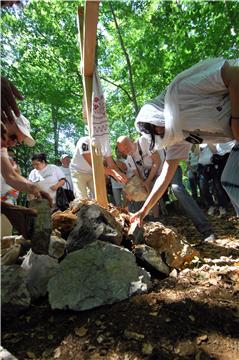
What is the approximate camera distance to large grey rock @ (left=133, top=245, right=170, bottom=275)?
251 cm

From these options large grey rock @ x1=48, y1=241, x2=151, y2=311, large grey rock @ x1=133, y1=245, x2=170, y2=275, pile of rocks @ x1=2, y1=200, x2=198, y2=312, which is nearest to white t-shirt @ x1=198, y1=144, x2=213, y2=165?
pile of rocks @ x1=2, y1=200, x2=198, y2=312

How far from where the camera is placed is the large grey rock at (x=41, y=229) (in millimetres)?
2451

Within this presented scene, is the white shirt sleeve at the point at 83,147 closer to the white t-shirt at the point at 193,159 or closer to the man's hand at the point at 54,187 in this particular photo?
the man's hand at the point at 54,187

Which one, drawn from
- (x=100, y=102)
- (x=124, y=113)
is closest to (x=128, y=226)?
(x=100, y=102)

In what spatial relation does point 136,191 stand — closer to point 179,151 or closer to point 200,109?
point 179,151

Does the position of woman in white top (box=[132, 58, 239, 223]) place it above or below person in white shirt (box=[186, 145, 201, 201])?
above

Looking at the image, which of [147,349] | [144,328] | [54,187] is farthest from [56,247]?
[54,187]

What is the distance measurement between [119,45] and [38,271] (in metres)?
10.7

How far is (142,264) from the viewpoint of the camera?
254 cm

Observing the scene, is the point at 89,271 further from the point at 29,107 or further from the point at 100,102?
the point at 29,107

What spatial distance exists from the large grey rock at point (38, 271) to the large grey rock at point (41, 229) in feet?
0.33

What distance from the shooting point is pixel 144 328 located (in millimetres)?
1737

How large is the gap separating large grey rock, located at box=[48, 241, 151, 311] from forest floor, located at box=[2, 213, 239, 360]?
6cm

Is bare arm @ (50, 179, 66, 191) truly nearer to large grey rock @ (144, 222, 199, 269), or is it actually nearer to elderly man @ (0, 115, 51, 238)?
large grey rock @ (144, 222, 199, 269)
